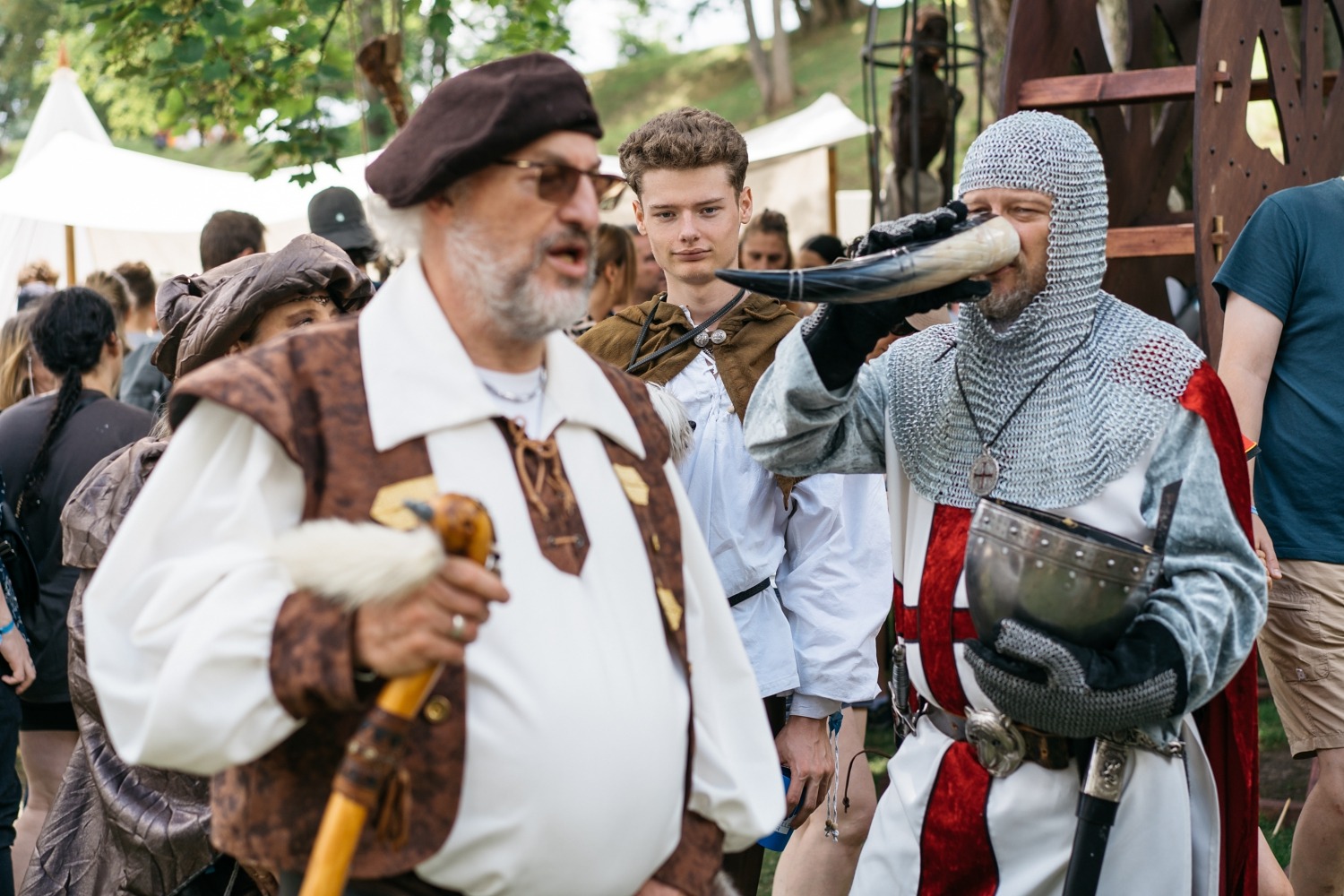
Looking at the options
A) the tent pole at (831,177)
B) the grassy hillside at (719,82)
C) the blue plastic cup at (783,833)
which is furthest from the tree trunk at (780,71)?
the blue plastic cup at (783,833)

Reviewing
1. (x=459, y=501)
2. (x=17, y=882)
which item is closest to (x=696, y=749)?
(x=459, y=501)

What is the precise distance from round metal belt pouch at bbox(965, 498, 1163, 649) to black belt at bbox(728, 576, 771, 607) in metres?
0.87

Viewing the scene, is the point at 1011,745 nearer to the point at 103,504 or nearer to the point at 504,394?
the point at 504,394

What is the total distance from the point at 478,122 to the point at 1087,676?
1.31 metres

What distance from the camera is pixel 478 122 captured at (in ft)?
6.18

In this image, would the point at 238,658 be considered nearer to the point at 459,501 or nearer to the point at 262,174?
the point at 459,501

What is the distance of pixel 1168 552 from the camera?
245cm

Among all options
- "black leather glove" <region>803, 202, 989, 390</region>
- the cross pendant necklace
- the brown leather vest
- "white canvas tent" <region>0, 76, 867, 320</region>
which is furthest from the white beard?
"white canvas tent" <region>0, 76, 867, 320</region>

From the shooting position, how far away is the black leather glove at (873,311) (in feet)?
7.98

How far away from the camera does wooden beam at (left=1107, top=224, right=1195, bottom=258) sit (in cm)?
453

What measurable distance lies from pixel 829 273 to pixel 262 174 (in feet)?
16.5

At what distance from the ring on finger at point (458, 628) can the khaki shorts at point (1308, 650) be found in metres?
2.78

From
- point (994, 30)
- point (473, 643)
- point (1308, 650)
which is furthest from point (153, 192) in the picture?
point (473, 643)

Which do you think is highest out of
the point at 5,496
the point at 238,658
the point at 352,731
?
the point at 238,658
